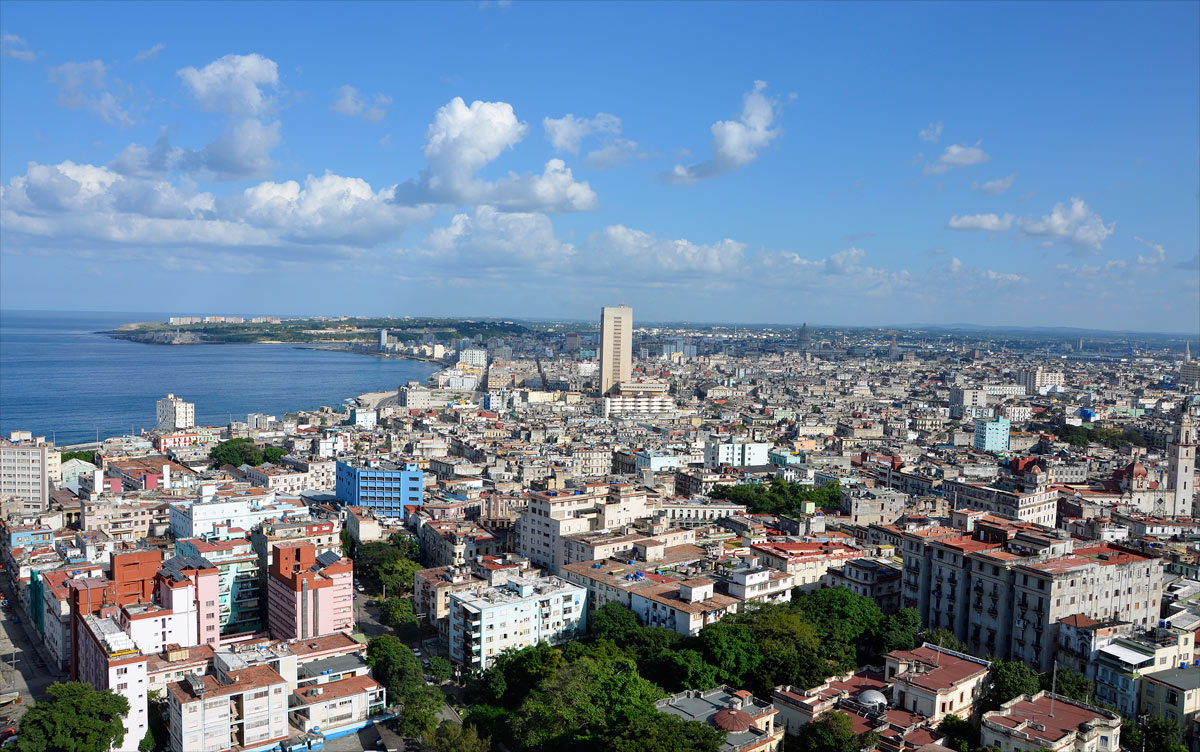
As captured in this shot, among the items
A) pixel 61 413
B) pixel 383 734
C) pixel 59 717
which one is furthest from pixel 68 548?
pixel 61 413

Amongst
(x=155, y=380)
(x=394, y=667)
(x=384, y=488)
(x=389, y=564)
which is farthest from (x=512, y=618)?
(x=155, y=380)

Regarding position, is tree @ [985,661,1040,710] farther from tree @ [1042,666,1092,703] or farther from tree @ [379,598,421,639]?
tree @ [379,598,421,639]

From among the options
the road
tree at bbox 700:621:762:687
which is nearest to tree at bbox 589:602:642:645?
tree at bbox 700:621:762:687

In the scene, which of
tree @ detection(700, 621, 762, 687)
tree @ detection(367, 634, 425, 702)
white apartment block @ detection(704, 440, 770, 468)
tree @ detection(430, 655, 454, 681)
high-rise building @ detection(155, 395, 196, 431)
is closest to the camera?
tree @ detection(700, 621, 762, 687)

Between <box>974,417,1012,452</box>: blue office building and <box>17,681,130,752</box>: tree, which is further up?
<box>974,417,1012,452</box>: blue office building

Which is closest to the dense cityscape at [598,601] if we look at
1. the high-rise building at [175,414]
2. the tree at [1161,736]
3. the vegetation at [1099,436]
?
the tree at [1161,736]

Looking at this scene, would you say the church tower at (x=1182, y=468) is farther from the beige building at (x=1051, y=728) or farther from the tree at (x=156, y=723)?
the tree at (x=156, y=723)

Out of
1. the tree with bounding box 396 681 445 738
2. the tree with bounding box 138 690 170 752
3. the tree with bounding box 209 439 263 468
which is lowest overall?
the tree with bounding box 138 690 170 752
